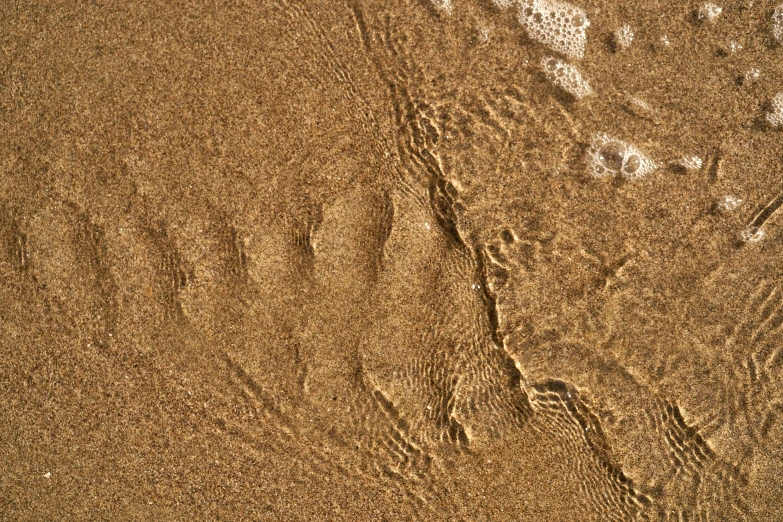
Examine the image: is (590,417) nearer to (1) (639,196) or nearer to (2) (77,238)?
(1) (639,196)

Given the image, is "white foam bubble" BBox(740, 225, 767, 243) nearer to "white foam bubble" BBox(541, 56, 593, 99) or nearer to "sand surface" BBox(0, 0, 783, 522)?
"sand surface" BBox(0, 0, 783, 522)

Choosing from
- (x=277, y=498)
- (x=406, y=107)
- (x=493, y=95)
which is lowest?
(x=277, y=498)

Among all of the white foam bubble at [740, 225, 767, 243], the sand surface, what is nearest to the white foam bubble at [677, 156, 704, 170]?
the sand surface

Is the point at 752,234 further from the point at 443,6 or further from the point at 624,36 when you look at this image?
the point at 443,6

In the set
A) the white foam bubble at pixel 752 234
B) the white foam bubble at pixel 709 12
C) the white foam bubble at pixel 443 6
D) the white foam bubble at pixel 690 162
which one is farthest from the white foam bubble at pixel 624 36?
the white foam bubble at pixel 752 234

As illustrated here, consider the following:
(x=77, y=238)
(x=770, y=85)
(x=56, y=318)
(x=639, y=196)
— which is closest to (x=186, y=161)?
(x=77, y=238)

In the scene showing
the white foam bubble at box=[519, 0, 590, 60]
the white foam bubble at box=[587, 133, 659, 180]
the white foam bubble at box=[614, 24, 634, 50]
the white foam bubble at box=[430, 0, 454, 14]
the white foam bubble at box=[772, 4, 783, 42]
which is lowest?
the white foam bubble at box=[587, 133, 659, 180]
